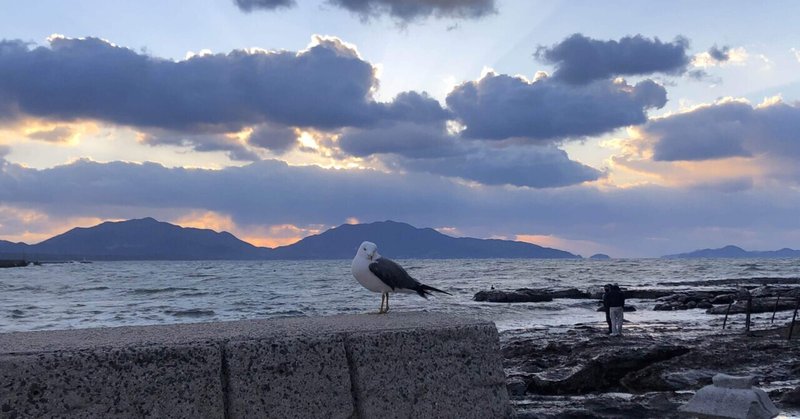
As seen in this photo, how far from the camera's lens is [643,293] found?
1683 inches

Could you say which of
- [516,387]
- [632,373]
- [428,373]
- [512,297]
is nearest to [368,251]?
[428,373]

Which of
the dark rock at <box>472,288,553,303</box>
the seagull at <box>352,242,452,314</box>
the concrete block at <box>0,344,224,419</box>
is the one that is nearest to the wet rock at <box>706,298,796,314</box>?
the dark rock at <box>472,288,553,303</box>

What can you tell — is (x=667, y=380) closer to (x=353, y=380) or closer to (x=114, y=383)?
(x=353, y=380)

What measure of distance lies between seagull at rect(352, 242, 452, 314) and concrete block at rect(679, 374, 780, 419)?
2.94 meters

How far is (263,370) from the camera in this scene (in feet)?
14.1

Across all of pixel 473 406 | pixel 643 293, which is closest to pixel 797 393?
pixel 473 406

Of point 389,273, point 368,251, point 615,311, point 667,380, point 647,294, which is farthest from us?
point 647,294

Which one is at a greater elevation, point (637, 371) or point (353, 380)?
point (353, 380)

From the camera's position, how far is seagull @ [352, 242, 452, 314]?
6012mm

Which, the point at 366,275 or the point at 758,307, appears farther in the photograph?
the point at 758,307

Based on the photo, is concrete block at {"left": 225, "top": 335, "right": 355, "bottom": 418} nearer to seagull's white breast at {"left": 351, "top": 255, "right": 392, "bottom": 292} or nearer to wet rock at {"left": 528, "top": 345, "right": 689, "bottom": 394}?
seagull's white breast at {"left": 351, "top": 255, "right": 392, "bottom": 292}

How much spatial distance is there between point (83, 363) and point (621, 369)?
8213 millimetres

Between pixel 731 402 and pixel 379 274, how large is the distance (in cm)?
358

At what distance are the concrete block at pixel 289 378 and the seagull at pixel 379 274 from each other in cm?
148
